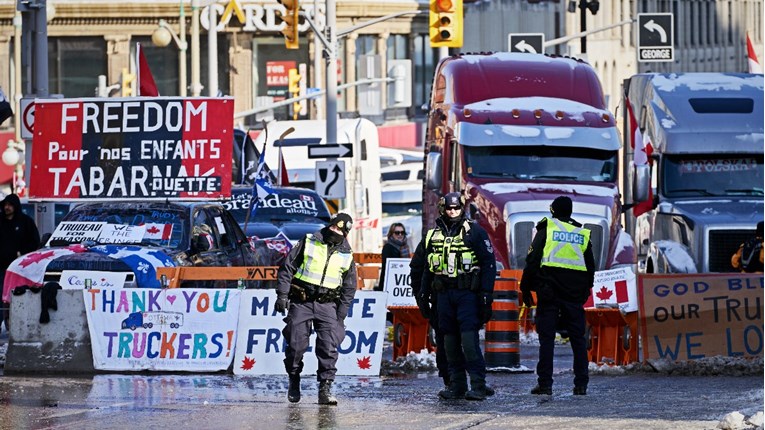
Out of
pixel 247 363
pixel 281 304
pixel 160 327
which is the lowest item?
pixel 247 363

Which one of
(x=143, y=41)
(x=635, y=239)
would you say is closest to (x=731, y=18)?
(x=143, y=41)

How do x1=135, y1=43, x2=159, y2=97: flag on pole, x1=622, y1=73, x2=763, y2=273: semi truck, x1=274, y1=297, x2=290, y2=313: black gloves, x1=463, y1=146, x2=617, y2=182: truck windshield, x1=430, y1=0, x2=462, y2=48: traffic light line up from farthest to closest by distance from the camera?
1. x1=430, y1=0, x2=462, y2=48: traffic light
2. x1=463, y1=146, x2=617, y2=182: truck windshield
3. x1=622, y1=73, x2=763, y2=273: semi truck
4. x1=135, y1=43, x2=159, y2=97: flag on pole
5. x1=274, y1=297, x2=290, y2=313: black gloves

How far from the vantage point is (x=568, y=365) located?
19484 mm

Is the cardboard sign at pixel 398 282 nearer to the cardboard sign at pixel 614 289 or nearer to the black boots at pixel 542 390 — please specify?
the cardboard sign at pixel 614 289

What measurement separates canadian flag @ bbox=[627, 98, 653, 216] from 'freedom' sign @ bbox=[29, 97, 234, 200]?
22.0ft

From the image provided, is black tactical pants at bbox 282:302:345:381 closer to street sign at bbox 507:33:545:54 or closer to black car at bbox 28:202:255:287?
black car at bbox 28:202:255:287

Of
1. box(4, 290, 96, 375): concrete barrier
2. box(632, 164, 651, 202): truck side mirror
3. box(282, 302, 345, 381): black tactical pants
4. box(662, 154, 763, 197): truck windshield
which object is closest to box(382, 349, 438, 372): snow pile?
box(4, 290, 96, 375): concrete barrier

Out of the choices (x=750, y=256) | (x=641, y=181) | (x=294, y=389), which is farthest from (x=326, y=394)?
(x=641, y=181)

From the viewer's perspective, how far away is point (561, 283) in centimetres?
Result: 1584

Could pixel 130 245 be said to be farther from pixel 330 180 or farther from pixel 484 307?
pixel 330 180

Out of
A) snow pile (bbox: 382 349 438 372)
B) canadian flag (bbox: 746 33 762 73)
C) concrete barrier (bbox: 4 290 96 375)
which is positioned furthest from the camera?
canadian flag (bbox: 746 33 762 73)

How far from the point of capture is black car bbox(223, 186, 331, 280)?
89.4 feet

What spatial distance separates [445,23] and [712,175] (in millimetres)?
6378

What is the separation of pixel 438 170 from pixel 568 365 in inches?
284
